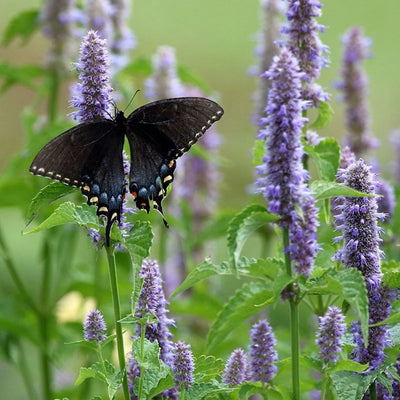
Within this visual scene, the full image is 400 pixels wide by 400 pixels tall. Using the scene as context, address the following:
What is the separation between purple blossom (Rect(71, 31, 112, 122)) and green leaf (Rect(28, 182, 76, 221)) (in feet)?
0.69

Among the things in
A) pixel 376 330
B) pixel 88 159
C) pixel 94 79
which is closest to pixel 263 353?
pixel 376 330

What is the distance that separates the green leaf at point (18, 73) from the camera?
4.59 meters

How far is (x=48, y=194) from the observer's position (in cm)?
245

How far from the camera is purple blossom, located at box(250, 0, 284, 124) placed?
16.0 feet

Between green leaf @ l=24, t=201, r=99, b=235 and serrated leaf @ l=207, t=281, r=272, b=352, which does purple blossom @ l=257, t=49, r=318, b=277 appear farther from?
green leaf @ l=24, t=201, r=99, b=235

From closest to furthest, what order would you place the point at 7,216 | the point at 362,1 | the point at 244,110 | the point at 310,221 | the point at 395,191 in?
the point at 310,221 → the point at 395,191 → the point at 7,216 → the point at 244,110 → the point at 362,1

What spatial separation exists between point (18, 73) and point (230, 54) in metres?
13.7

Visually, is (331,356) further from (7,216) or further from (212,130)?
(7,216)

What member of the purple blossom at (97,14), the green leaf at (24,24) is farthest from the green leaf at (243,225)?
the green leaf at (24,24)

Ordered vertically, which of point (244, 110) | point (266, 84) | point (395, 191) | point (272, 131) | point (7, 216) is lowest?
point (272, 131)

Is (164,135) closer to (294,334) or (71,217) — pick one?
(71,217)

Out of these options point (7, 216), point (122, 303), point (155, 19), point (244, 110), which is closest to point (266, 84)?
point (122, 303)

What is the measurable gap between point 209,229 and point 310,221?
205 centimetres

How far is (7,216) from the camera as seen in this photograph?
1112 centimetres
